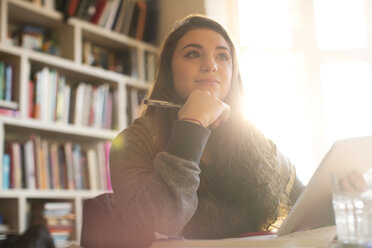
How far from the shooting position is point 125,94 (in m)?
2.74

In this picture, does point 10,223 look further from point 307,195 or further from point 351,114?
point 351,114

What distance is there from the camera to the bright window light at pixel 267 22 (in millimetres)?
2941

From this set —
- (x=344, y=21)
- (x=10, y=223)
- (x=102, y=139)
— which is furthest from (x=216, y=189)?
(x=344, y=21)

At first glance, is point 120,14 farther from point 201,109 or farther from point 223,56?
point 201,109

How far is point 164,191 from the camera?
0.83 m

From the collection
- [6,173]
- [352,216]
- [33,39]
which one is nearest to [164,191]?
[352,216]

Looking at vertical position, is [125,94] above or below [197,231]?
above

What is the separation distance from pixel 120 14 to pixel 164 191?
7.29 ft

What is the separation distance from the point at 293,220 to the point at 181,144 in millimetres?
257

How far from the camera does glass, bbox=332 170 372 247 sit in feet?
1.98

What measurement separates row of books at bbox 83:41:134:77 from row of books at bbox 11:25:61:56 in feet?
0.73

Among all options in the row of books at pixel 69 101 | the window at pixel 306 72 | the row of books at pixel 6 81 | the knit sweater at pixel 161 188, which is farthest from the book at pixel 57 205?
the knit sweater at pixel 161 188

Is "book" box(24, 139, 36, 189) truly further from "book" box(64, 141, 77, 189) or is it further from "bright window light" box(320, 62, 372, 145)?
"bright window light" box(320, 62, 372, 145)

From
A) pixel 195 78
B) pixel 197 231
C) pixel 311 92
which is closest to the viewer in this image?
pixel 197 231
